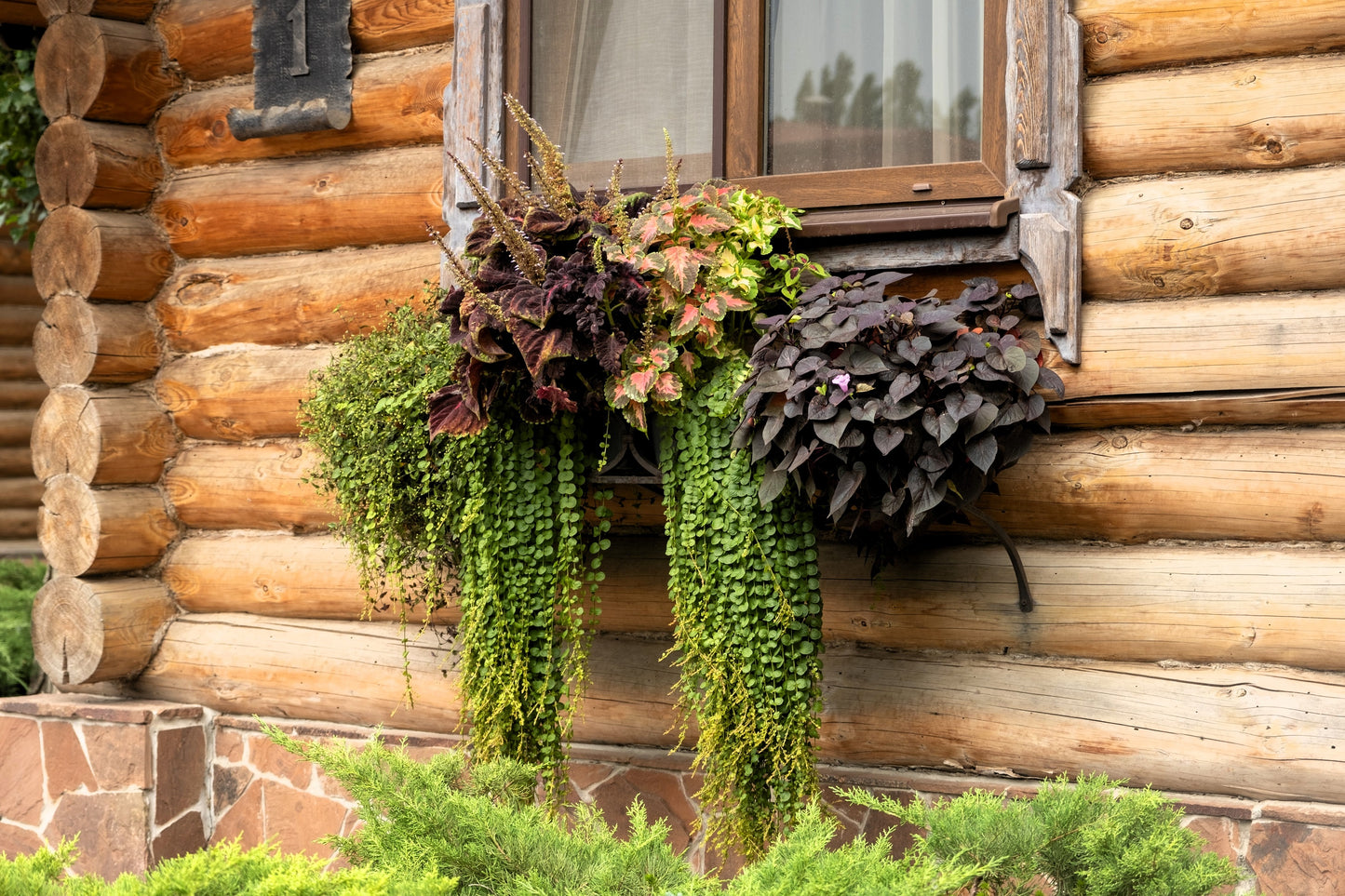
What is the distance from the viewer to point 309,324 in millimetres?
3945

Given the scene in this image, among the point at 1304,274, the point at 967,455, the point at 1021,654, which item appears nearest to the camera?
the point at 967,455

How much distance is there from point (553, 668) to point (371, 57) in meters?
2.09

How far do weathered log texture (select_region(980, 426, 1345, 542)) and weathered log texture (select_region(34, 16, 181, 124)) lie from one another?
319 cm

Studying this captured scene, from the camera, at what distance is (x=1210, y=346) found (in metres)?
2.77

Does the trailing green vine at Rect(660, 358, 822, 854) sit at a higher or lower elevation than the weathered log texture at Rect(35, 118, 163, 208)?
lower

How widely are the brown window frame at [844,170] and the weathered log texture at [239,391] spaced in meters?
1.10

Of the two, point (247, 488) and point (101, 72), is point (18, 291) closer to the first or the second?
point (101, 72)

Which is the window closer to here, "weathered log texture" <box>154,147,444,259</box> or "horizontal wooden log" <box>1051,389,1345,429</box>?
"horizontal wooden log" <box>1051,389,1345,429</box>

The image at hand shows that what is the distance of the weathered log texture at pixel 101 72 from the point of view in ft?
13.4

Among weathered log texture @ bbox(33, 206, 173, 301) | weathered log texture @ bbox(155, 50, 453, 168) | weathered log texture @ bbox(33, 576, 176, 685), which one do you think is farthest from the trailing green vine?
weathered log texture @ bbox(33, 206, 173, 301)

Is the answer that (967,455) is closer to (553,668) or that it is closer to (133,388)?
(553,668)

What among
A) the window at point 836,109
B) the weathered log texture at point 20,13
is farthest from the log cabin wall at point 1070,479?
the weathered log texture at point 20,13

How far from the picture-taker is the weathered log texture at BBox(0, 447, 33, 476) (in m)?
7.17

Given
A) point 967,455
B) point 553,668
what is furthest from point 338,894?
point 967,455
